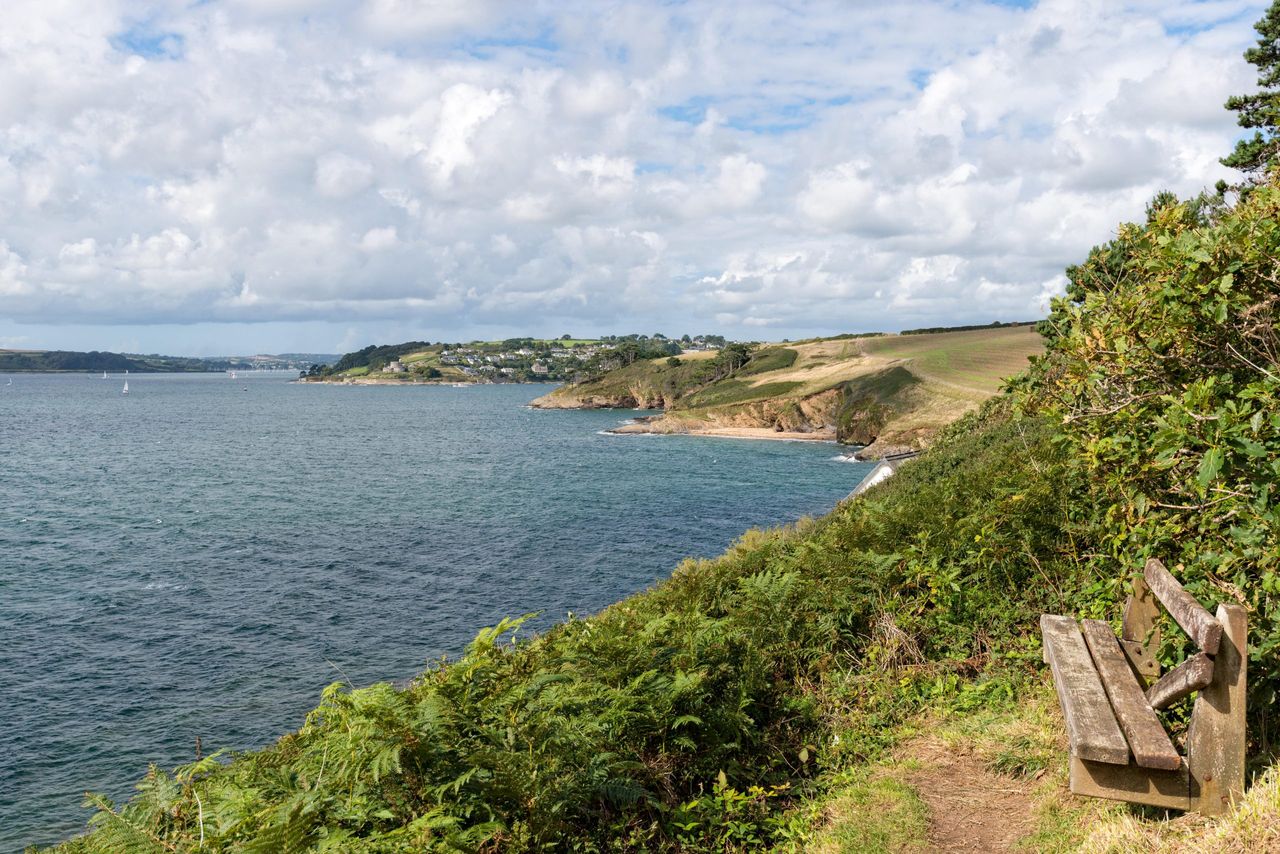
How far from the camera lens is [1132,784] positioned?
4.71 m

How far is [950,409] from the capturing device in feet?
301

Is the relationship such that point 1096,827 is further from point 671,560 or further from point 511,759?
point 671,560

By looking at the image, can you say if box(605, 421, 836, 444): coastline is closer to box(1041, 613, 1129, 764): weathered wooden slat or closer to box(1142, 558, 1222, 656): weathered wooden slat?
box(1041, 613, 1129, 764): weathered wooden slat

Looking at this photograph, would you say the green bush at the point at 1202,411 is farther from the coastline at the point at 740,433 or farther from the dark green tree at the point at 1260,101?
the coastline at the point at 740,433

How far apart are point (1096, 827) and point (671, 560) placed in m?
34.0

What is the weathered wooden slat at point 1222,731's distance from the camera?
445 cm

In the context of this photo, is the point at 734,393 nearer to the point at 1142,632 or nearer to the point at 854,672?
the point at 854,672

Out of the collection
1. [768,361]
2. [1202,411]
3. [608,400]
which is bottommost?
[608,400]

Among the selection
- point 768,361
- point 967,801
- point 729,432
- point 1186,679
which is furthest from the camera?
point 768,361

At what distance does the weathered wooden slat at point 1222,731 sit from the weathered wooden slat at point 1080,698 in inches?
16.8

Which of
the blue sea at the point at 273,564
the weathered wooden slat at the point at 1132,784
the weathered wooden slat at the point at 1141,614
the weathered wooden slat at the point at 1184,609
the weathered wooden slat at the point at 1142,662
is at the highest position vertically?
the weathered wooden slat at the point at 1184,609

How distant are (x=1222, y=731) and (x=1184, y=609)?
68 centimetres

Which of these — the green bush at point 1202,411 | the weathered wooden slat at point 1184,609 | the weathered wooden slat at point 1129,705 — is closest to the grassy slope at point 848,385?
the green bush at point 1202,411

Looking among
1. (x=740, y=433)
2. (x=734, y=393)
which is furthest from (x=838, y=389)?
(x=734, y=393)
